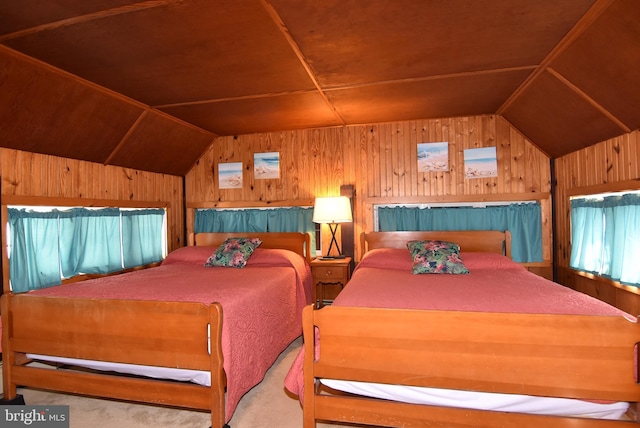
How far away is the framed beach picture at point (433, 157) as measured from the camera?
4039mm

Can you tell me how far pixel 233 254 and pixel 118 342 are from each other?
1727 mm

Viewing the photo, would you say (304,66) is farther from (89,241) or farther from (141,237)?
(141,237)

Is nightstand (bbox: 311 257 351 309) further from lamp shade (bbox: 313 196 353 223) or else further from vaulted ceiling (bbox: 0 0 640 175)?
vaulted ceiling (bbox: 0 0 640 175)

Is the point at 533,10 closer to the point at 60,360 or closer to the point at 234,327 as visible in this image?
the point at 234,327

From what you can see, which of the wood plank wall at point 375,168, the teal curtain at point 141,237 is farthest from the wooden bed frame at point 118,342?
the wood plank wall at point 375,168

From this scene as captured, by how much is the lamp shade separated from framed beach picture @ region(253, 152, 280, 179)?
0.84 m

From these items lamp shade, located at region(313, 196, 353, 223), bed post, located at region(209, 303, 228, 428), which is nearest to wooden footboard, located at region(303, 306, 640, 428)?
bed post, located at region(209, 303, 228, 428)

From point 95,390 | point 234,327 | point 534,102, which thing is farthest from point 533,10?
point 95,390

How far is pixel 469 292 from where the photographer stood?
224cm

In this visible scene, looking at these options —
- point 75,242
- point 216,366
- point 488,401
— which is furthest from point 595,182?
point 75,242

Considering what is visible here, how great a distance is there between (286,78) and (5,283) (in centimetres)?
279

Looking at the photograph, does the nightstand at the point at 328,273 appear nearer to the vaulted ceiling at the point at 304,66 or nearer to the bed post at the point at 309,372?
the vaulted ceiling at the point at 304,66

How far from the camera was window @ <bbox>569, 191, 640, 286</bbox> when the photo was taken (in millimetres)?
2660

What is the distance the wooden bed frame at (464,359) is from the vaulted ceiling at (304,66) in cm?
163
